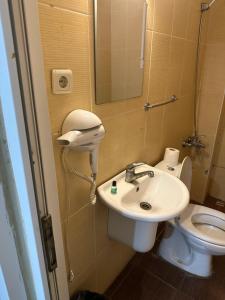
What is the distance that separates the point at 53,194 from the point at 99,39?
2.15 feet

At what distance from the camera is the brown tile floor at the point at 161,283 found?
4.88 ft

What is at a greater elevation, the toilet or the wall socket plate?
the wall socket plate

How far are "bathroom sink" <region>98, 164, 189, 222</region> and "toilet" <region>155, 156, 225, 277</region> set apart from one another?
0.78 ft

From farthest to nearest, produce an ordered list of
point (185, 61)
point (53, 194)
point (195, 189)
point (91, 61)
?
point (195, 189)
point (185, 61)
point (91, 61)
point (53, 194)

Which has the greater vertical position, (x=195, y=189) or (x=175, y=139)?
(x=175, y=139)

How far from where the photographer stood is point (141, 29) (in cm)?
109

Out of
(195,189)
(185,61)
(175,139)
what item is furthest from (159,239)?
(185,61)

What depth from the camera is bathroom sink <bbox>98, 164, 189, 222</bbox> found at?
98 cm

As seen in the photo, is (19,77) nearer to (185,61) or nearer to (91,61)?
(91,61)

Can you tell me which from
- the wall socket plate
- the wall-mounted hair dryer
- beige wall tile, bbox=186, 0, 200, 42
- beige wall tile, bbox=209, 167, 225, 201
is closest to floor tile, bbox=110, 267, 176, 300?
the wall-mounted hair dryer

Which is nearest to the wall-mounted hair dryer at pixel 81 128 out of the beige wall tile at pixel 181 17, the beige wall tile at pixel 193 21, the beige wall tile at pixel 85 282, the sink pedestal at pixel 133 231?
the sink pedestal at pixel 133 231

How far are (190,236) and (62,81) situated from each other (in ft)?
4.38

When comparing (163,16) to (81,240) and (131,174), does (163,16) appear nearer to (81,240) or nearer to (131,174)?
(131,174)

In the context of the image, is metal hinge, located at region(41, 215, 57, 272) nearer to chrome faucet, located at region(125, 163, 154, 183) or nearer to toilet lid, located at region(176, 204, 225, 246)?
chrome faucet, located at region(125, 163, 154, 183)
